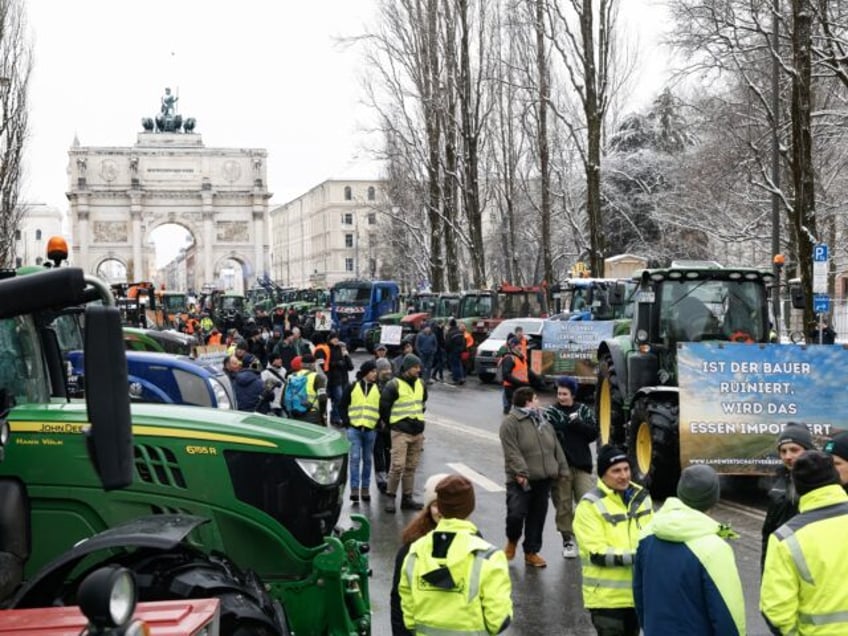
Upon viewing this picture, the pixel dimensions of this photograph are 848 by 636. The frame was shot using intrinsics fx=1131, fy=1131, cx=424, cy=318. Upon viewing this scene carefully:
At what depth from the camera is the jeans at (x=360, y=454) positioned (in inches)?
527

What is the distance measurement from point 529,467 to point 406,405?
3.31m

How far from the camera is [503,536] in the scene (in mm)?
11344

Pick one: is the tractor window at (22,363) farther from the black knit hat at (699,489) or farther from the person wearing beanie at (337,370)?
the person wearing beanie at (337,370)

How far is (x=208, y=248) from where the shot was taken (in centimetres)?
10938

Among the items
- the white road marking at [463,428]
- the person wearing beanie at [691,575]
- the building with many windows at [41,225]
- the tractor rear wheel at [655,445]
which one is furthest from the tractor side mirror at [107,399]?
the building with many windows at [41,225]

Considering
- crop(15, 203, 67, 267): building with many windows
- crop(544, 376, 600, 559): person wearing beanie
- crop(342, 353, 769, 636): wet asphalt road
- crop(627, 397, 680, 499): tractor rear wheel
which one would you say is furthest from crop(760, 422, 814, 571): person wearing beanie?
crop(15, 203, 67, 267): building with many windows

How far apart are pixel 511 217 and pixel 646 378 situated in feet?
106

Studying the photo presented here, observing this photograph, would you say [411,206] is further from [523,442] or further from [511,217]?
[523,442]

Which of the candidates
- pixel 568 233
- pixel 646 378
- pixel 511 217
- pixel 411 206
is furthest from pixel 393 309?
pixel 646 378

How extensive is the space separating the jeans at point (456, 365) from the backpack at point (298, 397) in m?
14.9

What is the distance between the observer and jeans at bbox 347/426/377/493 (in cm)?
1338

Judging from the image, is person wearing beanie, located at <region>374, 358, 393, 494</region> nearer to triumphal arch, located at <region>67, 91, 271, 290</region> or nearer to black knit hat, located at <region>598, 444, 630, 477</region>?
black knit hat, located at <region>598, 444, 630, 477</region>

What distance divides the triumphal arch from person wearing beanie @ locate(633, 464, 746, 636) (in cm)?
10397

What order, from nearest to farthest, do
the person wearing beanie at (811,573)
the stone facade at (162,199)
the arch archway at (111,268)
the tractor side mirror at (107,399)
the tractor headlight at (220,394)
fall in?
the tractor side mirror at (107,399)
the person wearing beanie at (811,573)
the tractor headlight at (220,394)
the stone facade at (162,199)
the arch archway at (111,268)
